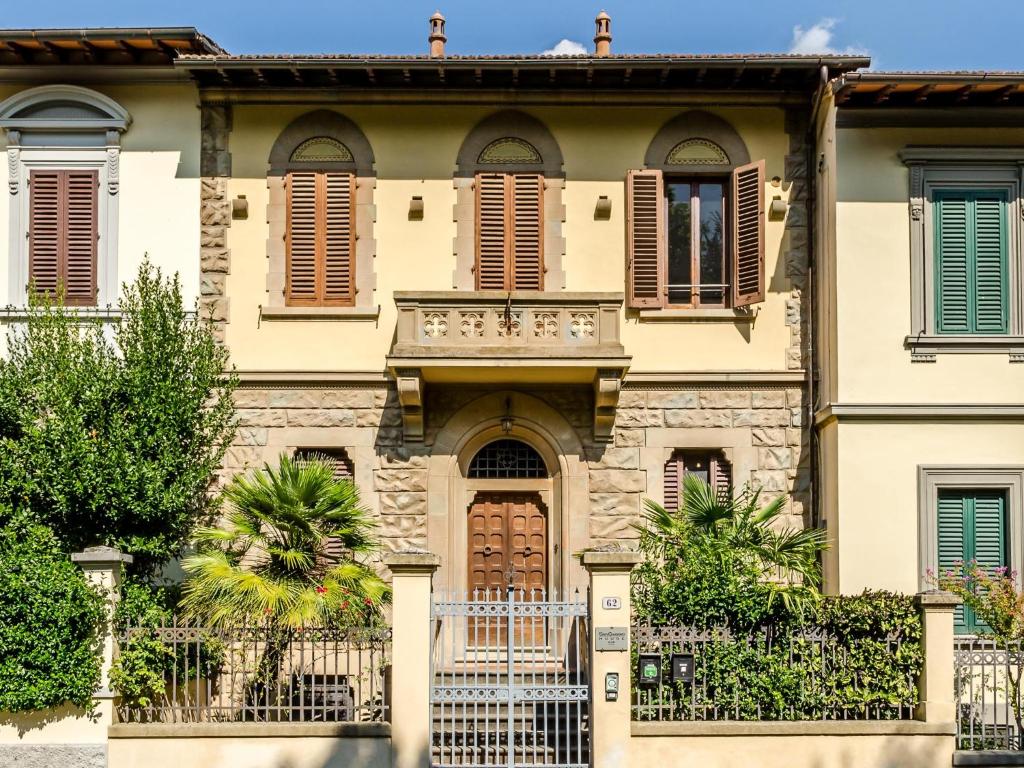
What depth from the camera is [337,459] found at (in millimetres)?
15625

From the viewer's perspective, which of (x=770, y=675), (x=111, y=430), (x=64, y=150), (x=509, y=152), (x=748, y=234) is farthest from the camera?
(x=509, y=152)

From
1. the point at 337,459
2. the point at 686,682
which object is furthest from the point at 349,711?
the point at 337,459

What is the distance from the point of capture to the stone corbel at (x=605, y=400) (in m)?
14.6

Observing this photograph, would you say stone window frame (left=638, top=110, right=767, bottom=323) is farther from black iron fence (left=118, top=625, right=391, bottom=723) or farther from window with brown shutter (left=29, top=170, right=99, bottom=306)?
window with brown shutter (left=29, top=170, right=99, bottom=306)

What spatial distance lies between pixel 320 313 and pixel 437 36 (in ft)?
13.9

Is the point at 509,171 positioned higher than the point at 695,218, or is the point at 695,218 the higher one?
the point at 509,171

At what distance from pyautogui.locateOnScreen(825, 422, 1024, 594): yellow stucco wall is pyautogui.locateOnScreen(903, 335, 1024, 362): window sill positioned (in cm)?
85

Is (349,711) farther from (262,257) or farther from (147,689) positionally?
(262,257)

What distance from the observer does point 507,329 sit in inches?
573

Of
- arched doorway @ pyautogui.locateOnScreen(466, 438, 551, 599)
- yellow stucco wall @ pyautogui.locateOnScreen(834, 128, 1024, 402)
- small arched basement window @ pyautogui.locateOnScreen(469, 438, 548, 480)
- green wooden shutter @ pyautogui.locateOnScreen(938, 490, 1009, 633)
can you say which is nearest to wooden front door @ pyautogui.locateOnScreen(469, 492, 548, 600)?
arched doorway @ pyautogui.locateOnScreen(466, 438, 551, 599)

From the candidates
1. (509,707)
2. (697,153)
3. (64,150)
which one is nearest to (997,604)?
(509,707)

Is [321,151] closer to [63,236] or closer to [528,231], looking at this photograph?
[528,231]

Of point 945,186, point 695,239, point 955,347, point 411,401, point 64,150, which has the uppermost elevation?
point 64,150

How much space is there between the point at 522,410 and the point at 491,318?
151cm
